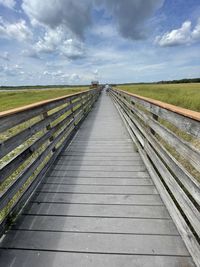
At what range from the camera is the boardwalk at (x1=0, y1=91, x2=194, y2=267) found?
1.81 metres

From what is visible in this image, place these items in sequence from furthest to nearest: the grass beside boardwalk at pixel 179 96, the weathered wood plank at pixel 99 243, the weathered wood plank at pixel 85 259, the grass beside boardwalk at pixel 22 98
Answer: the grass beside boardwalk at pixel 22 98
the grass beside boardwalk at pixel 179 96
the weathered wood plank at pixel 99 243
the weathered wood plank at pixel 85 259

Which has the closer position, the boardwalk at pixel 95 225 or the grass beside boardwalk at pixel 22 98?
the boardwalk at pixel 95 225

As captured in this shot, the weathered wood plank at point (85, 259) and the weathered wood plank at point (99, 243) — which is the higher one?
the weathered wood plank at point (85, 259)

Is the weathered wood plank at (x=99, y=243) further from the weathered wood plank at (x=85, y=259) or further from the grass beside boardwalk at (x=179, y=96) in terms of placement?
the grass beside boardwalk at (x=179, y=96)

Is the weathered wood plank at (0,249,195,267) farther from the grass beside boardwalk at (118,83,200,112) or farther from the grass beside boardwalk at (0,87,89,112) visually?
the grass beside boardwalk at (0,87,89,112)

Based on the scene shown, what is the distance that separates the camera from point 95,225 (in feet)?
7.22

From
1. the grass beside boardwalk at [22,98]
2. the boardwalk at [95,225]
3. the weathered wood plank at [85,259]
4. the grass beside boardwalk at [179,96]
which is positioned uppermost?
the weathered wood plank at [85,259]

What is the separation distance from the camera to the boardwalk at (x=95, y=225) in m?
1.81

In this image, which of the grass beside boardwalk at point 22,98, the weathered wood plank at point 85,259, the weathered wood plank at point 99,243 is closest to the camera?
the weathered wood plank at point 85,259

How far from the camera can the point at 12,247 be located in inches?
75.9

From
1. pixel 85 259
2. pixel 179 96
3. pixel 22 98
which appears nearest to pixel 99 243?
pixel 85 259

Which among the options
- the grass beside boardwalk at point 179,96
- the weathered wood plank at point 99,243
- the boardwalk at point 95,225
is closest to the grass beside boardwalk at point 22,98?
the grass beside boardwalk at point 179,96

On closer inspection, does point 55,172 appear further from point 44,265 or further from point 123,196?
point 44,265

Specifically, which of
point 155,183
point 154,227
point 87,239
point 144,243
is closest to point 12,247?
point 87,239
